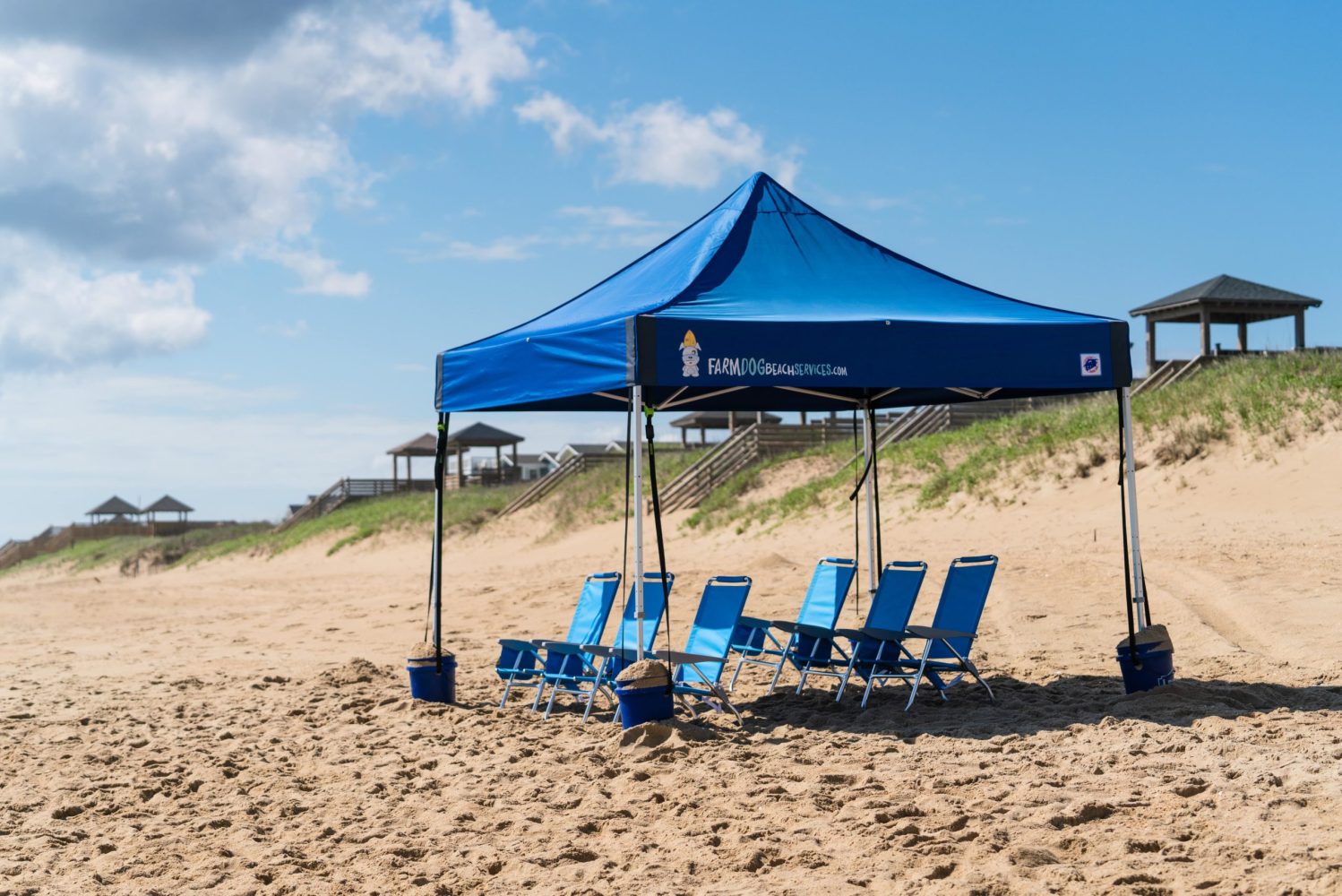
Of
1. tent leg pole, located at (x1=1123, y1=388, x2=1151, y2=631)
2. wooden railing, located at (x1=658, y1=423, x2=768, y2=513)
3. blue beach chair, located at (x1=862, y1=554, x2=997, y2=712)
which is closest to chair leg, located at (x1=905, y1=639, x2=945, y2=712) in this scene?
blue beach chair, located at (x1=862, y1=554, x2=997, y2=712)

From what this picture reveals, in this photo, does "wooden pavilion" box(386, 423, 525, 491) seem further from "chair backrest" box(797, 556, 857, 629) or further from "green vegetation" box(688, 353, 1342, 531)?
"chair backrest" box(797, 556, 857, 629)

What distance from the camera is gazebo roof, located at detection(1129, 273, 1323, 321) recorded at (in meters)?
28.9

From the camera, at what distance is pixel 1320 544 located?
1241 centimetres

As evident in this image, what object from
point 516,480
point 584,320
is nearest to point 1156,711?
point 584,320

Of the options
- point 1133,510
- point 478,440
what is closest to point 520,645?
point 1133,510

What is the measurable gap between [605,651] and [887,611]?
6.00 ft

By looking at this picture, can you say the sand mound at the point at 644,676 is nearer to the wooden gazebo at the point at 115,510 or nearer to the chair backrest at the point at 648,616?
the chair backrest at the point at 648,616

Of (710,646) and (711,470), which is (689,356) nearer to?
(710,646)

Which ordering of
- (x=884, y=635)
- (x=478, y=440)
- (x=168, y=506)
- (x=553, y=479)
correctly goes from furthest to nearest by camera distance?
(x=168, y=506) → (x=478, y=440) → (x=553, y=479) → (x=884, y=635)

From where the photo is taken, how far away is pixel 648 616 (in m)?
8.23

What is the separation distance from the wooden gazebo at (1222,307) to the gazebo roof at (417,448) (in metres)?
24.8

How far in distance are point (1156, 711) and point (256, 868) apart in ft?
15.5

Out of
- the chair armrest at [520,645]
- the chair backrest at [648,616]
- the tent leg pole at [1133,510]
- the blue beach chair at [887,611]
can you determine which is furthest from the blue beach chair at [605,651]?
the tent leg pole at [1133,510]

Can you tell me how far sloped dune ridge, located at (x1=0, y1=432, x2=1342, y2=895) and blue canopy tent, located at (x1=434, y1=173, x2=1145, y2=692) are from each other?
1.16 meters
